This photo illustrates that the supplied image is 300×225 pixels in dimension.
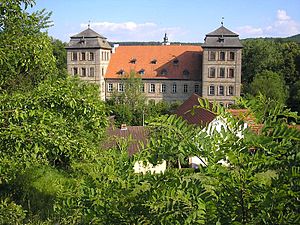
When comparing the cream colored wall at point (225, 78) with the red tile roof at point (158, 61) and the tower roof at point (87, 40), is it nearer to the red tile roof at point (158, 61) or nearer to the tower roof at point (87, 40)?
the red tile roof at point (158, 61)

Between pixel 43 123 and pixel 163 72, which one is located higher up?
pixel 163 72

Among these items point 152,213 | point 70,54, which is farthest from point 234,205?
point 70,54

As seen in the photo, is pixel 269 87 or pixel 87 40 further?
pixel 87 40

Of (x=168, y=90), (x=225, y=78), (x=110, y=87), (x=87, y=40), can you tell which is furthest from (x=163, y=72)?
(x=87, y=40)

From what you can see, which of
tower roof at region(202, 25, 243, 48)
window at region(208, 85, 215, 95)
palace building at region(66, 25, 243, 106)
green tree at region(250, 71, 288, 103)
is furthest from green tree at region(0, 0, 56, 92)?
window at region(208, 85, 215, 95)

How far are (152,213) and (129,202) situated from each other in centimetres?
30

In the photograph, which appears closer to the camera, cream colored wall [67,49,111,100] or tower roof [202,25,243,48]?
tower roof [202,25,243,48]

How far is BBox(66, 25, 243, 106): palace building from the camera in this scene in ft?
133

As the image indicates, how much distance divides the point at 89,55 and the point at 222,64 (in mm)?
14688

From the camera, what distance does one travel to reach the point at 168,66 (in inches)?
1694

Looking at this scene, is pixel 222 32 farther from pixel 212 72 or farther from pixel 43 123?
pixel 43 123

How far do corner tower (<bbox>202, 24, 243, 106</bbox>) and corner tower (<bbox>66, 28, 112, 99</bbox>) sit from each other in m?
11.4

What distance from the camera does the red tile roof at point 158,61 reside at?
42.6 metres

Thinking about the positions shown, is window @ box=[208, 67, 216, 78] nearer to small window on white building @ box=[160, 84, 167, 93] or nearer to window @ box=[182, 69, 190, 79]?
window @ box=[182, 69, 190, 79]
